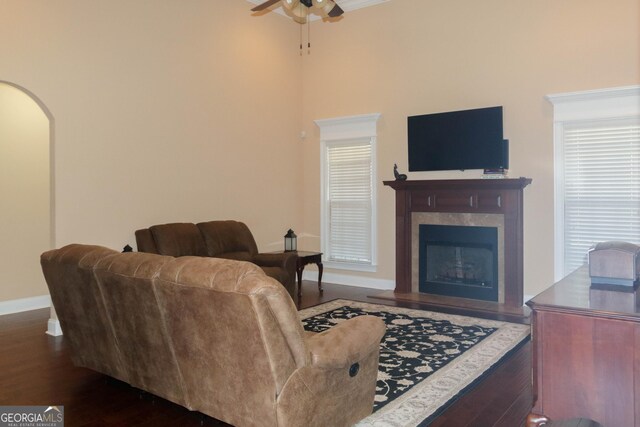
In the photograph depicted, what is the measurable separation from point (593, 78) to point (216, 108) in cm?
442

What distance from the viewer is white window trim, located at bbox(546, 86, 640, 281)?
5020 millimetres

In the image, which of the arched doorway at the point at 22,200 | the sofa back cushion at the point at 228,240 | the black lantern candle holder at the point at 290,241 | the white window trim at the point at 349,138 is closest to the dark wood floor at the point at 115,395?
the arched doorway at the point at 22,200

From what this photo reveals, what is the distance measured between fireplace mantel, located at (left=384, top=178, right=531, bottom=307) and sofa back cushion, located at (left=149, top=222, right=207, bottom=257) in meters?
2.54

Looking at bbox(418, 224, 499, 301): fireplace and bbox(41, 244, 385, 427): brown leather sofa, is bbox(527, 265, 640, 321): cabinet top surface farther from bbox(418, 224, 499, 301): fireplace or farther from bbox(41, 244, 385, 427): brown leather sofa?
bbox(418, 224, 499, 301): fireplace

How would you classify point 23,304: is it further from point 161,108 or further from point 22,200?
point 161,108

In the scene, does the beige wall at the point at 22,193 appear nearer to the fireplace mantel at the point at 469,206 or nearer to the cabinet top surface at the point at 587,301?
the fireplace mantel at the point at 469,206

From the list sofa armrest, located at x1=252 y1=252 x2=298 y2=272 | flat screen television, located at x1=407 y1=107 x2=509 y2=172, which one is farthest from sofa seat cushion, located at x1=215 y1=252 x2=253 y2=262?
flat screen television, located at x1=407 y1=107 x2=509 y2=172

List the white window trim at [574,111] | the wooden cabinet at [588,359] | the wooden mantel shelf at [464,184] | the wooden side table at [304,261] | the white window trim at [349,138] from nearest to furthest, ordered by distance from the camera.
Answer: the wooden cabinet at [588,359] < the white window trim at [574,111] < the wooden mantel shelf at [464,184] < the wooden side table at [304,261] < the white window trim at [349,138]

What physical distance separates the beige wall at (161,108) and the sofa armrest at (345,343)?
3.47 m

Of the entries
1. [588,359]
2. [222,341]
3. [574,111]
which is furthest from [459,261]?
[222,341]

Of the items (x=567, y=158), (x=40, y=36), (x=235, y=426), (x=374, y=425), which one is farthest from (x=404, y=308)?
(x=40, y=36)

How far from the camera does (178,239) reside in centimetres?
539

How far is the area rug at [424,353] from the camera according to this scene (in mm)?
2926

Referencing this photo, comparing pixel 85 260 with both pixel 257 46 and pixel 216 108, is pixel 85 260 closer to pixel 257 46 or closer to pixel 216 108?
pixel 216 108
